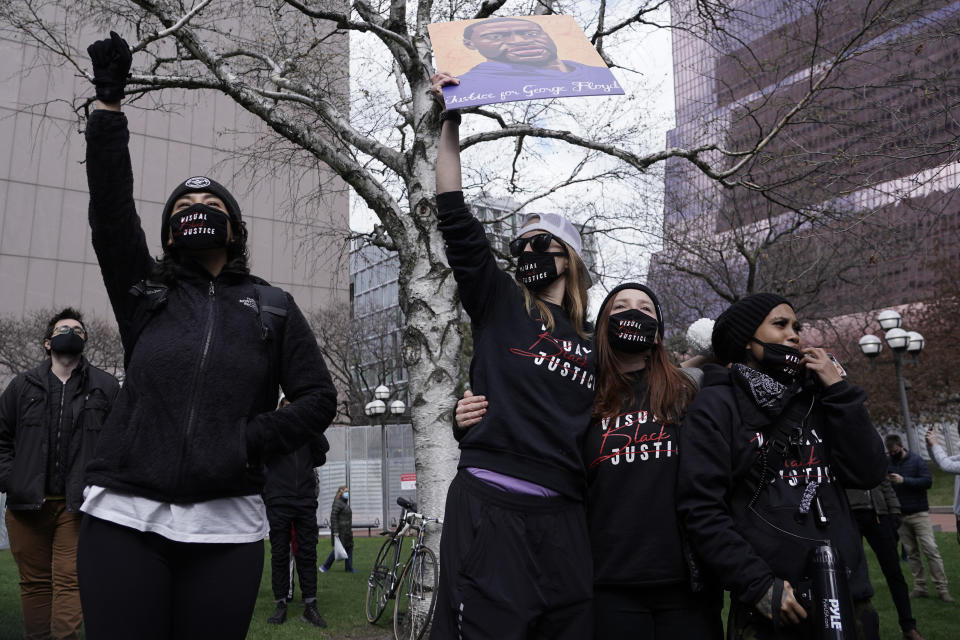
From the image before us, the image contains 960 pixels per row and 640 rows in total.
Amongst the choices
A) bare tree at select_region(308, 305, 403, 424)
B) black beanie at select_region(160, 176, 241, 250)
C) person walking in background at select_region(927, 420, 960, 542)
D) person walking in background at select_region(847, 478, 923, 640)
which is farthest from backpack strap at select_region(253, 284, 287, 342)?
bare tree at select_region(308, 305, 403, 424)

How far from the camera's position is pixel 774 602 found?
2709mm

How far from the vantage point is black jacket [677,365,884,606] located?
9.22 ft

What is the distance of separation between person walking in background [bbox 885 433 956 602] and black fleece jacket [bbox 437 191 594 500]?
314 inches

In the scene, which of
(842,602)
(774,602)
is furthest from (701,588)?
(842,602)

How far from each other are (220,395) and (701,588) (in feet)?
5.83

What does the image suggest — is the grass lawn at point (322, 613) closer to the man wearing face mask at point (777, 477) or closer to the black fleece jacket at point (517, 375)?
the black fleece jacket at point (517, 375)

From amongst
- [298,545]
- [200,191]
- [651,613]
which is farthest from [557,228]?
[298,545]

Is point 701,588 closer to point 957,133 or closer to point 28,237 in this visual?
point 957,133

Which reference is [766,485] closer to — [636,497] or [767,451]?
[767,451]

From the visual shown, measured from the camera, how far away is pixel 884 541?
7504 millimetres

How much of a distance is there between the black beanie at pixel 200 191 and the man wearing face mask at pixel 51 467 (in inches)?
127

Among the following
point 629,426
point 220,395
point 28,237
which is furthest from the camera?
Result: point 28,237

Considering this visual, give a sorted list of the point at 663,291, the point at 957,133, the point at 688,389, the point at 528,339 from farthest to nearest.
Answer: the point at 663,291, the point at 957,133, the point at 688,389, the point at 528,339

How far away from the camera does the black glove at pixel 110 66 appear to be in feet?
8.17
